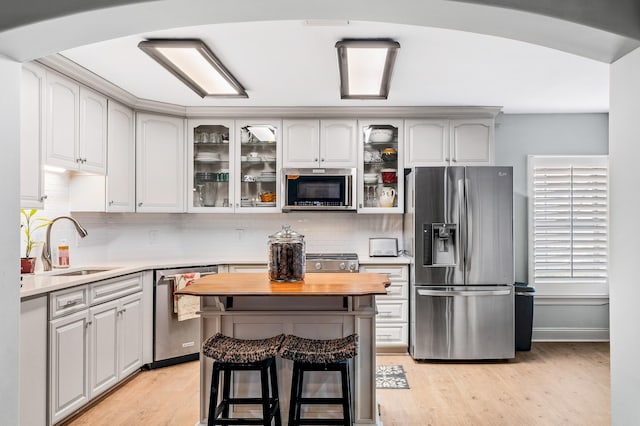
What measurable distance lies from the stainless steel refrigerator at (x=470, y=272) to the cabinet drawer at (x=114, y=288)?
243 cm

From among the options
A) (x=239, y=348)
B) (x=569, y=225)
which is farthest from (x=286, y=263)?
(x=569, y=225)

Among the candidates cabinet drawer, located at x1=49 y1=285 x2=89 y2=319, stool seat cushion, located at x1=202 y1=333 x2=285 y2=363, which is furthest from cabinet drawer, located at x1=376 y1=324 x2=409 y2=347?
cabinet drawer, located at x1=49 y1=285 x2=89 y2=319

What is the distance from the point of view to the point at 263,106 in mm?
4707

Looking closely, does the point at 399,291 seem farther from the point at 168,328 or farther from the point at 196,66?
the point at 196,66

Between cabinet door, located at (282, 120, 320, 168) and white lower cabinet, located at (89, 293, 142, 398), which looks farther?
cabinet door, located at (282, 120, 320, 168)

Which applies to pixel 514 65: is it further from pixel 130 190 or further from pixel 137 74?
pixel 130 190

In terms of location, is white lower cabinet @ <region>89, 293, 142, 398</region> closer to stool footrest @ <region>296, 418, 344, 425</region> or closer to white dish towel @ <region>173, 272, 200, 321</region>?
white dish towel @ <region>173, 272, 200, 321</region>

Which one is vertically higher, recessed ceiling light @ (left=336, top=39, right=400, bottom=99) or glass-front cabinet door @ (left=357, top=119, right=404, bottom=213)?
recessed ceiling light @ (left=336, top=39, right=400, bottom=99)

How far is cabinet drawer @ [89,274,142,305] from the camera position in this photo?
320 centimetres

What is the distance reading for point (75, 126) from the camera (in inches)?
139

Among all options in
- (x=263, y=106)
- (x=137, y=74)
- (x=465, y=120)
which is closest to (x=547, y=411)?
(x=465, y=120)

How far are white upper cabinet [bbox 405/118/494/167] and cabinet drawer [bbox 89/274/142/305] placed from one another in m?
2.77

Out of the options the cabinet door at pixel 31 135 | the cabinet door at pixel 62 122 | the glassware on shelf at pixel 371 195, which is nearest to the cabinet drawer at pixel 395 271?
the glassware on shelf at pixel 371 195

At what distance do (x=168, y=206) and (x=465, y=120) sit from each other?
309 cm
